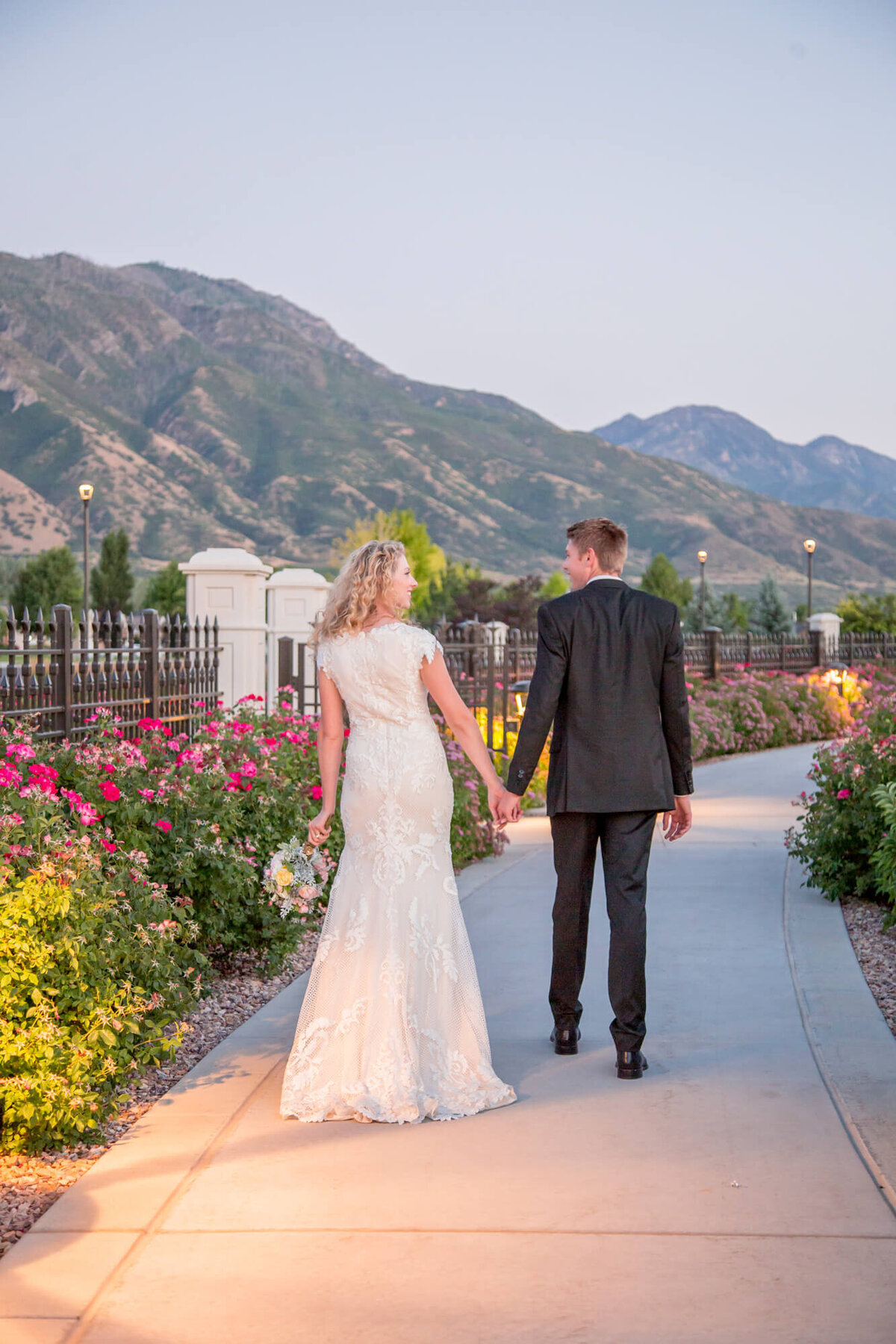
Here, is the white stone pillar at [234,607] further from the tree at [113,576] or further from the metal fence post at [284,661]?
the tree at [113,576]

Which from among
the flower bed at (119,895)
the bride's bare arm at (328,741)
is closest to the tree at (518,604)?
the flower bed at (119,895)

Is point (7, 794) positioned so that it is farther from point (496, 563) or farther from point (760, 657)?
point (496, 563)

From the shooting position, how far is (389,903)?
456 cm

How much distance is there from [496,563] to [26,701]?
137 metres

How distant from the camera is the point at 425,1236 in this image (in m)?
3.37

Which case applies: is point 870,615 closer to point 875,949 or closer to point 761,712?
point 761,712

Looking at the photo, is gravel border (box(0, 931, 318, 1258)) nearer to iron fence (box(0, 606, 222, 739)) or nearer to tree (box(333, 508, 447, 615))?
iron fence (box(0, 606, 222, 739))

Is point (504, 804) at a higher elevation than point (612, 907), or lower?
higher

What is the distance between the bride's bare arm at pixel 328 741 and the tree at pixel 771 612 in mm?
48746

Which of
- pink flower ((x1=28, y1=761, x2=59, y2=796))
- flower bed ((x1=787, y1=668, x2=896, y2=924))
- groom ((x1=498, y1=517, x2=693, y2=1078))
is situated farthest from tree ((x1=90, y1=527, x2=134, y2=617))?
groom ((x1=498, y1=517, x2=693, y2=1078))

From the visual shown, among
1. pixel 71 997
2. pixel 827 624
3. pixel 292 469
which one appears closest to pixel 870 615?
pixel 827 624

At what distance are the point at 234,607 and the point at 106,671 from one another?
10.3 ft

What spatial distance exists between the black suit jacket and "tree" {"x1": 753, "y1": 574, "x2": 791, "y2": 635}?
4848 cm

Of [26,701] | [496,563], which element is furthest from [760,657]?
[496,563]
